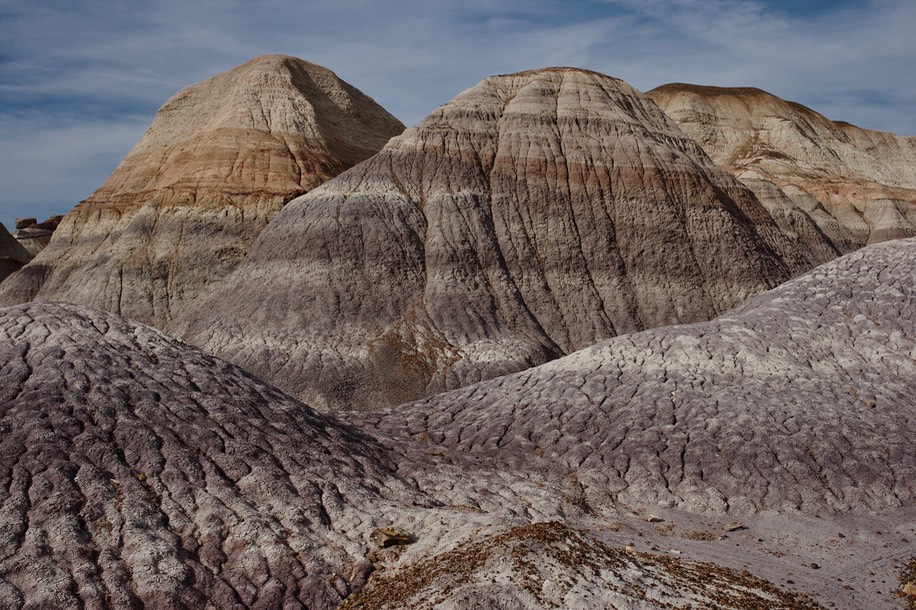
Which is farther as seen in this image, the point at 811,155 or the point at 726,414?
the point at 811,155

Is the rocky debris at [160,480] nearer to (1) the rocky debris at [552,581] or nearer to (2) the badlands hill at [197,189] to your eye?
(1) the rocky debris at [552,581]

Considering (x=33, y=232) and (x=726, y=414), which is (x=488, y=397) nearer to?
(x=726, y=414)

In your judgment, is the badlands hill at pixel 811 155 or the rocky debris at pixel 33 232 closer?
the badlands hill at pixel 811 155

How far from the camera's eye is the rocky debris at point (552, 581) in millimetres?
9352

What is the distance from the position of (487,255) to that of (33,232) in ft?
163

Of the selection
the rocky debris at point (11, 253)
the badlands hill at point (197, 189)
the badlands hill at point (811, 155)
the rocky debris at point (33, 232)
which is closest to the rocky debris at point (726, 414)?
the badlands hill at point (197, 189)

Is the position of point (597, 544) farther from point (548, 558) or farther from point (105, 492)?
point (105, 492)

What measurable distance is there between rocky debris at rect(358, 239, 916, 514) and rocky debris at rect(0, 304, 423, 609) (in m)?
2.32

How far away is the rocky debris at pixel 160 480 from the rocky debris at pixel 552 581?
1.01 m

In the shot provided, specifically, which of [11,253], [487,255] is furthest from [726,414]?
[11,253]

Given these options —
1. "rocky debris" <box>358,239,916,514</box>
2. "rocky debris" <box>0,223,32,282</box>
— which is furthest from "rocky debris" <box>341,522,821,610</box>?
"rocky debris" <box>0,223,32,282</box>

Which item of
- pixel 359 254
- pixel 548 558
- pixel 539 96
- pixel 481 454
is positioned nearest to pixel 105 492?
pixel 548 558

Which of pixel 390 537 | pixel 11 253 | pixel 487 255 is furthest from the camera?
pixel 11 253

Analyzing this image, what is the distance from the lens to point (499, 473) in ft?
49.5
